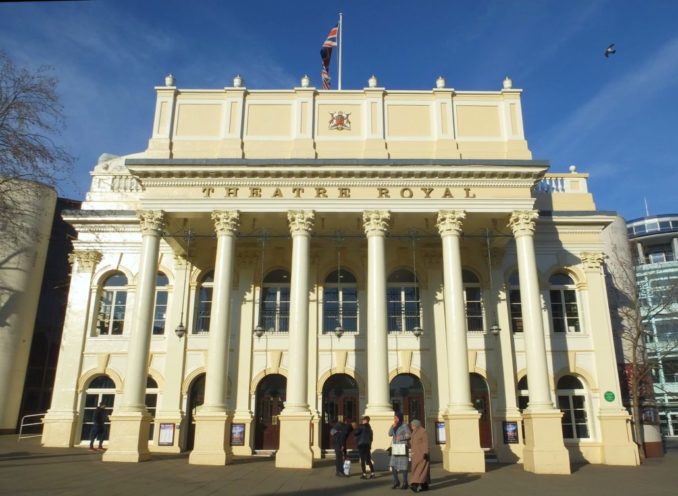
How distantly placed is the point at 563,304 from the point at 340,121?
11122 millimetres

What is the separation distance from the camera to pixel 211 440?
1584cm

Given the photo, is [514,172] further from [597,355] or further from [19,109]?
[19,109]

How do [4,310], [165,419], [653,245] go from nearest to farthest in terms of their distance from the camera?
[165,419], [4,310], [653,245]

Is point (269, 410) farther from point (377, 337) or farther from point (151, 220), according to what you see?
Result: point (151, 220)

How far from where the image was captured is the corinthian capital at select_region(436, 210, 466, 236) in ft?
59.0

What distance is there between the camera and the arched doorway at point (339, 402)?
19.8 m

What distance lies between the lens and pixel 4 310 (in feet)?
80.8

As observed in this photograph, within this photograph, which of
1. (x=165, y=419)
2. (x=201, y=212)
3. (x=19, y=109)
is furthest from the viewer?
(x=165, y=419)

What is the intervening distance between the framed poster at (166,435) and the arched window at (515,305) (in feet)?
42.9

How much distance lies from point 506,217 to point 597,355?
6420 mm

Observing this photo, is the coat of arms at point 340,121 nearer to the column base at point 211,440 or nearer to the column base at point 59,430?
the column base at point 211,440

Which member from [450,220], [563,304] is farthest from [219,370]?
[563,304]

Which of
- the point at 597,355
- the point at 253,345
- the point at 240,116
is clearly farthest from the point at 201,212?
the point at 597,355

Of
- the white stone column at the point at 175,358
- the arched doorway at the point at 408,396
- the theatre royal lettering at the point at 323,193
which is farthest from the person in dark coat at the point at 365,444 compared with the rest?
the white stone column at the point at 175,358
